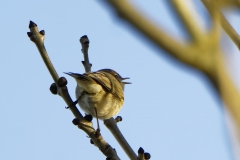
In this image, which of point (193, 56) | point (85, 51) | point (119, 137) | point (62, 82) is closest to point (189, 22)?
point (193, 56)

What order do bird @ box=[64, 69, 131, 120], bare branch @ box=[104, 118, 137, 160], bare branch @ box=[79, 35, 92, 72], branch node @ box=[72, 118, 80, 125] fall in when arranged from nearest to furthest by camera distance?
1. branch node @ box=[72, 118, 80, 125]
2. bare branch @ box=[104, 118, 137, 160]
3. bare branch @ box=[79, 35, 92, 72]
4. bird @ box=[64, 69, 131, 120]

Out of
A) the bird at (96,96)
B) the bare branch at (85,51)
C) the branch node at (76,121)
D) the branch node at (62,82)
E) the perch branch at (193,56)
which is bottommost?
the perch branch at (193,56)

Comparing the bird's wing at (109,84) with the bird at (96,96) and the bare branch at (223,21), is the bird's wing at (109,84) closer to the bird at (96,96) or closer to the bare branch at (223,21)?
the bird at (96,96)

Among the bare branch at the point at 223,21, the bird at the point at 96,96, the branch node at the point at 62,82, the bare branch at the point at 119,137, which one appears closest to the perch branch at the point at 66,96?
the branch node at the point at 62,82

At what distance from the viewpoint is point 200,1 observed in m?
1.45

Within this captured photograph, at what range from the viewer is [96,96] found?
19.6ft

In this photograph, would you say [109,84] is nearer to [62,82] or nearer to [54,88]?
[54,88]

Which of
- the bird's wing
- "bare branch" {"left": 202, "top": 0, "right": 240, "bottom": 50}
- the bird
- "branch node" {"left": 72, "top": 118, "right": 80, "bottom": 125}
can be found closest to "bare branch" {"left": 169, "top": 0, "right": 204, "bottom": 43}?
"bare branch" {"left": 202, "top": 0, "right": 240, "bottom": 50}

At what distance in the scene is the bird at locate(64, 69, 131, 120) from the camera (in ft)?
18.6

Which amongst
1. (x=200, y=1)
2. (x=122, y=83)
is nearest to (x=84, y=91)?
(x=122, y=83)

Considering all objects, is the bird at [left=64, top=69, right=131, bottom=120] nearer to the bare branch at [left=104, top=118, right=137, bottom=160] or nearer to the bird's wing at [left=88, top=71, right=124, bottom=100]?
the bird's wing at [left=88, top=71, right=124, bottom=100]

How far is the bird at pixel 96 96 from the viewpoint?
18.6 feet

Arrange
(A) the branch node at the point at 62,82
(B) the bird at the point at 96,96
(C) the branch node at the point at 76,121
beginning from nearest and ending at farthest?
(A) the branch node at the point at 62,82 → (C) the branch node at the point at 76,121 → (B) the bird at the point at 96,96

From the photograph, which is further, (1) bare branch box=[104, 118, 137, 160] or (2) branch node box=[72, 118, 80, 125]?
(1) bare branch box=[104, 118, 137, 160]
